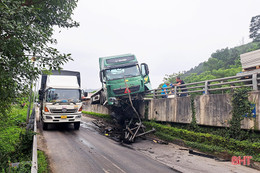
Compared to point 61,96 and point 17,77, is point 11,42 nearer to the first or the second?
point 17,77

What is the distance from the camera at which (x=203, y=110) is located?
8.56m

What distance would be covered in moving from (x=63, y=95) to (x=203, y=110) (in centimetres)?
823

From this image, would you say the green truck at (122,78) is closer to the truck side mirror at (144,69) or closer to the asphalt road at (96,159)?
the truck side mirror at (144,69)

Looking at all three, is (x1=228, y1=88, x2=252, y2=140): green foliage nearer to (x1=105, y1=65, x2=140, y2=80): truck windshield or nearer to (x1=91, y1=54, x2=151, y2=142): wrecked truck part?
(x1=91, y1=54, x2=151, y2=142): wrecked truck part

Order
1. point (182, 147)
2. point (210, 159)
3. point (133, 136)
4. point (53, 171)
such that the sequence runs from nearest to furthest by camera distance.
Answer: point (53, 171) < point (210, 159) < point (182, 147) < point (133, 136)

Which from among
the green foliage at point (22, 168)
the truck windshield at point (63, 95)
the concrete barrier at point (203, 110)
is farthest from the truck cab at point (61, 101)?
the green foliage at point (22, 168)

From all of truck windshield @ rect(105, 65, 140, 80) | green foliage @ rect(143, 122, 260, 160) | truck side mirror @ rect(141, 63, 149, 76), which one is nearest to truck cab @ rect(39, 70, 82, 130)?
truck windshield @ rect(105, 65, 140, 80)

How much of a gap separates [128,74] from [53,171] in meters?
7.83

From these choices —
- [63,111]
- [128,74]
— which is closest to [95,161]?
[63,111]

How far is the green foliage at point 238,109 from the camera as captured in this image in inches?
266

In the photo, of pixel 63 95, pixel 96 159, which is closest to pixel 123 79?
pixel 63 95

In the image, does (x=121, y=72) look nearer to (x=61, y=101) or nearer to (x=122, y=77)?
(x=122, y=77)

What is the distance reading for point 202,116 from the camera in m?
8.58

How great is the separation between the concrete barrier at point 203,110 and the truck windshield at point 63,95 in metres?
5.12
